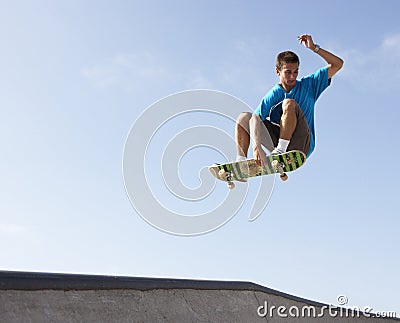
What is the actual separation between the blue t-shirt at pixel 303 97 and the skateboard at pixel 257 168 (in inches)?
11.2

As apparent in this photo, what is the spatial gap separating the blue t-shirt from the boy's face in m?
0.07

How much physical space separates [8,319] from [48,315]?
0.92 ft

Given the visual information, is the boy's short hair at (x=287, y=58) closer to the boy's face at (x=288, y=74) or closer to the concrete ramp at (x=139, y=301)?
the boy's face at (x=288, y=74)

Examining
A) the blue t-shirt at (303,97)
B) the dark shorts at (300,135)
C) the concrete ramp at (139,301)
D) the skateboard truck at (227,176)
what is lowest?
the concrete ramp at (139,301)

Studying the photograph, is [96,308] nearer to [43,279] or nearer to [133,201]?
[43,279]

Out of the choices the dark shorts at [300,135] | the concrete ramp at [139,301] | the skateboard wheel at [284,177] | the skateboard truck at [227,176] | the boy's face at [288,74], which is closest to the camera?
the concrete ramp at [139,301]

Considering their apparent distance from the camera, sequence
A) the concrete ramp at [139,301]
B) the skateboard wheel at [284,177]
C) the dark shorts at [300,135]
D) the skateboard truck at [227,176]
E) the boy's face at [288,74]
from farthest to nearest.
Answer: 1. the skateboard truck at [227,176]
2. the skateboard wheel at [284,177]
3. the boy's face at [288,74]
4. the dark shorts at [300,135]
5. the concrete ramp at [139,301]

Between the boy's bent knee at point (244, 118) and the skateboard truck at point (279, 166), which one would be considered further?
the boy's bent knee at point (244, 118)

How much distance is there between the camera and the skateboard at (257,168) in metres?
6.75

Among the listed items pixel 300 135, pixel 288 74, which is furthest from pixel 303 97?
pixel 300 135

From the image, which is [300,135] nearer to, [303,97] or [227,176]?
[303,97]

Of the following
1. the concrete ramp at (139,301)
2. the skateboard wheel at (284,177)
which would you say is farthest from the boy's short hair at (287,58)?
the concrete ramp at (139,301)

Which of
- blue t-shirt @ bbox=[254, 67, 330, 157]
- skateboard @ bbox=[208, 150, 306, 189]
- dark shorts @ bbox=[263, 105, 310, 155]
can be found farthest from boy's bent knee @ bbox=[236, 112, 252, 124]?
dark shorts @ bbox=[263, 105, 310, 155]

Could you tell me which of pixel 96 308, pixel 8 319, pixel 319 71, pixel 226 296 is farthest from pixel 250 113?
pixel 8 319
